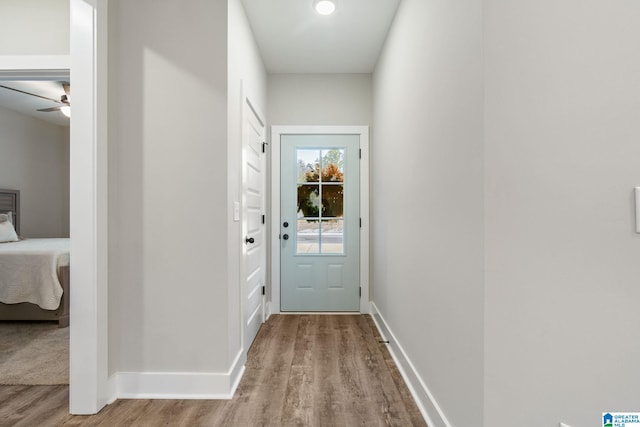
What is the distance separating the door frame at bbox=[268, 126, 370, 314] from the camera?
3807mm

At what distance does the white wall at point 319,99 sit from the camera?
3.83m

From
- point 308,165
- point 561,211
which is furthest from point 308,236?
point 561,211

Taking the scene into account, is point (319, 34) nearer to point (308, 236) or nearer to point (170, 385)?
point (308, 236)

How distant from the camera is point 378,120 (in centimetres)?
346

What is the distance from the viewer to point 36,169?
5.87 m

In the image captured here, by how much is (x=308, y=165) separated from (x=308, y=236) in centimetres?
77

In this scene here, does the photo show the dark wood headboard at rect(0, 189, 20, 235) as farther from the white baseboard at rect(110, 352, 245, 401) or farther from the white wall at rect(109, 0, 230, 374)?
the white baseboard at rect(110, 352, 245, 401)

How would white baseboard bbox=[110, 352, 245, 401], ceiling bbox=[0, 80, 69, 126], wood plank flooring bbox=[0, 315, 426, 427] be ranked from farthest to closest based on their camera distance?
ceiling bbox=[0, 80, 69, 126]
white baseboard bbox=[110, 352, 245, 401]
wood plank flooring bbox=[0, 315, 426, 427]

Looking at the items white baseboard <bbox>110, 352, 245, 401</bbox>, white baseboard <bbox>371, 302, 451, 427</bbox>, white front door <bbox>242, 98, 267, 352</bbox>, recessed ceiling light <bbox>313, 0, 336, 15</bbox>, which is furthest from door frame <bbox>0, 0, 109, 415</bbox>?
white baseboard <bbox>371, 302, 451, 427</bbox>

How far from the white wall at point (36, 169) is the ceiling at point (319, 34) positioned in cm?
458

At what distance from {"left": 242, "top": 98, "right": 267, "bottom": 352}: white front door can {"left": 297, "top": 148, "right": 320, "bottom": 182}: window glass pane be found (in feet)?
1.45

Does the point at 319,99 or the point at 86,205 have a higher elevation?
the point at 319,99

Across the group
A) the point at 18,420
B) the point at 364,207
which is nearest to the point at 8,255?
the point at 18,420

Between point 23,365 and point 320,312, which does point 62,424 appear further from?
point 320,312
